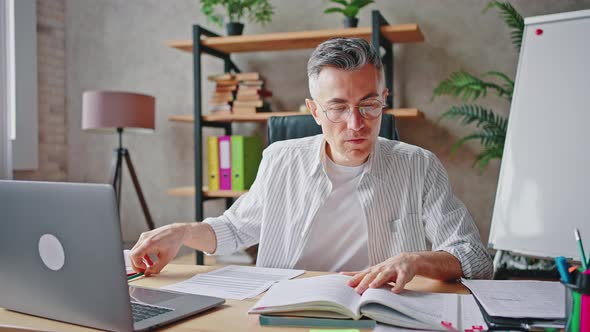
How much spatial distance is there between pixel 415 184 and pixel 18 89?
2745 millimetres

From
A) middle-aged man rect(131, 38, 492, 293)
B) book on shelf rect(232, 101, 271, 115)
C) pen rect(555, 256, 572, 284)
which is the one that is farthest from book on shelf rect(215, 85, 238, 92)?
pen rect(555, 256, 572, 284)

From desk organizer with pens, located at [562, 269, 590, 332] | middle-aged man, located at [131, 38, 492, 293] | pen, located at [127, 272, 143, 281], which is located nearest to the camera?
A: desk organizer with pens, located at [562, 269, 590, 332]

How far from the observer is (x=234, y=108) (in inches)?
120

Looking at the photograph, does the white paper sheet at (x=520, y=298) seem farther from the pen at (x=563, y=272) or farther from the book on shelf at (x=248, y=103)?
the book on shelf at (x=248, y=103)

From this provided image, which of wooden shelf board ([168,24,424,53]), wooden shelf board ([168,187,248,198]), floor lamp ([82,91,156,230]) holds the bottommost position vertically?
wooden shelf board ([168,187,248,198])

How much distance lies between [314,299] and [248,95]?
223cm

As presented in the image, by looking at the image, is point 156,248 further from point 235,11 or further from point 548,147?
point 235,11

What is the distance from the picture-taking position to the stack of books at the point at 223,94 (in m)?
3.06

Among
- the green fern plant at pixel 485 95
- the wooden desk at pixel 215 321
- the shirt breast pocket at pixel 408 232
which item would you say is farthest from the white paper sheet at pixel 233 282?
the green fern plant at pixel 485 95

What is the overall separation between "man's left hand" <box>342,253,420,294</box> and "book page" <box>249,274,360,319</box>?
0.08 feet

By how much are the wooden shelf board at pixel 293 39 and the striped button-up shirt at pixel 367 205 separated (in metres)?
1.24

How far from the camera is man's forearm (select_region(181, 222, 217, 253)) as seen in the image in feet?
4.64

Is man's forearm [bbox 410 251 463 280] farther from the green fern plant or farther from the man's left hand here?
the green fern plant

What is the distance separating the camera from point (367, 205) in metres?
1.51
